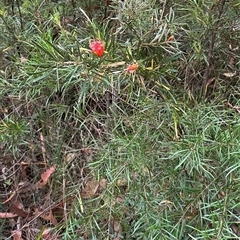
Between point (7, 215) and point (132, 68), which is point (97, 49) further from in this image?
point (7, 215)

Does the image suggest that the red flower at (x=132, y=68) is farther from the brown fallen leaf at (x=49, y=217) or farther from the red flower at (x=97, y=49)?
the brown fallen leaf at (x=49, y=217)

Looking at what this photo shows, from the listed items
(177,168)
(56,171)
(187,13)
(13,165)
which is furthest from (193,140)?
(13,165)

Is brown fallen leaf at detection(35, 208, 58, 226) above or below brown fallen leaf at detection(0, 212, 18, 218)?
above

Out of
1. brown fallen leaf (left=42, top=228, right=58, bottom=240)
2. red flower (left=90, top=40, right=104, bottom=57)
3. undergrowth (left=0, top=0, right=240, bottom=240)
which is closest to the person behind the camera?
red flower (left=90, top=40, right=104, bottom=57)

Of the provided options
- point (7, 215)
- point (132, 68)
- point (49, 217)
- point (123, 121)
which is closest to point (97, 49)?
point (132, 68)

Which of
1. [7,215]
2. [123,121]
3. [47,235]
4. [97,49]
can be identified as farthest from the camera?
[7,215]

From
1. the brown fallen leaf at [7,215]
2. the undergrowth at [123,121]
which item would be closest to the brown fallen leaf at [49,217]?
the undergrowth at [123,121]

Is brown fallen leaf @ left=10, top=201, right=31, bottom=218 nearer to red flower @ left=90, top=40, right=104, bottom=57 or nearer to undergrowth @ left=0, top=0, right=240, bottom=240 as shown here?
undergrowth @ left=0, top=0, right=240, bottom=240

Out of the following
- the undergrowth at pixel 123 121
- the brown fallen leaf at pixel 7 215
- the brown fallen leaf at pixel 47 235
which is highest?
the undergrowth at pixel 123 121

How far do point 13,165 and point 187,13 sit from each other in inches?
34.6

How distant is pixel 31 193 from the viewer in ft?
6.31

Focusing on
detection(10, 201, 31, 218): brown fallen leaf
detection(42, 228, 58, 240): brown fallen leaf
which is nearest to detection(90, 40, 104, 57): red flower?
detection(42, 228, 58, 240): brown fallen leaf

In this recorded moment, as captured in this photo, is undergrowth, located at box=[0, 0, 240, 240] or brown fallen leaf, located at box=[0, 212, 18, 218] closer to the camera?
undergrowth, located at box=[0, 0, 240, 240]

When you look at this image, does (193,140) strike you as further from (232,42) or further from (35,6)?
(35,6)
